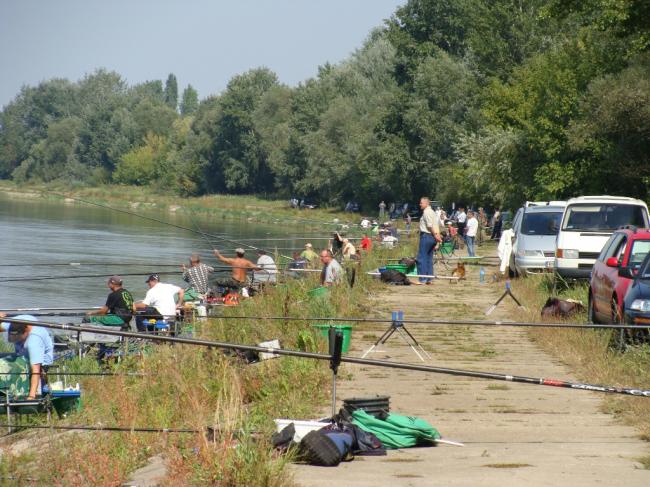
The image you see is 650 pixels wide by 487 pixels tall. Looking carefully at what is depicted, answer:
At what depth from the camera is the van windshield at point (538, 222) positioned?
81.5ft

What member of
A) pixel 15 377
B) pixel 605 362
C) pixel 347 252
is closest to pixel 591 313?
pixel 605 362

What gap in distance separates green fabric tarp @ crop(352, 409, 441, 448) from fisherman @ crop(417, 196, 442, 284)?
42.8ft

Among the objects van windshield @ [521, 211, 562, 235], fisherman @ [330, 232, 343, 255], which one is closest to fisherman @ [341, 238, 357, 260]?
fisherman @ [330, 232, 343, 255]

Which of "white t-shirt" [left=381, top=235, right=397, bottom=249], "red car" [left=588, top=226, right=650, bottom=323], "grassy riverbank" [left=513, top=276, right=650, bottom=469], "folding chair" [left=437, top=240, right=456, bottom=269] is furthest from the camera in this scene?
"white t-shirt" [left=381, top=235, right=397, bottom=249]

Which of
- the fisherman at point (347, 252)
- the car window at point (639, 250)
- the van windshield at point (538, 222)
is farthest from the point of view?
the fisherman at point (347, 252)

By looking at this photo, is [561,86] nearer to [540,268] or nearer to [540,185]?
[540,185]

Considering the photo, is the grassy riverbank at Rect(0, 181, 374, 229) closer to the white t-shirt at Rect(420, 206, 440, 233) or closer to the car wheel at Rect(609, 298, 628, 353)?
the white t-shirt at Rect(420, 206, 440, 233)

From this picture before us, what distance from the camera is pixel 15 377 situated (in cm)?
1286

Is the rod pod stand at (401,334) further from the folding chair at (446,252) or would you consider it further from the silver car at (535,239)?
the folding chair at (446,252)

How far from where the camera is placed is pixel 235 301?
22031 millimetres

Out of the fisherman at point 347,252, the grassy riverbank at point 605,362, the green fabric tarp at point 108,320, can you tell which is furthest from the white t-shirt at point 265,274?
the grassy riverbank at point 605,362

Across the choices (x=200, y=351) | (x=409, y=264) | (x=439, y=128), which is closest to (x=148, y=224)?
(x=439, y=128)

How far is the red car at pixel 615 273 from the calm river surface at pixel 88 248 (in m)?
6.52

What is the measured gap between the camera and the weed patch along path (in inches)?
316
